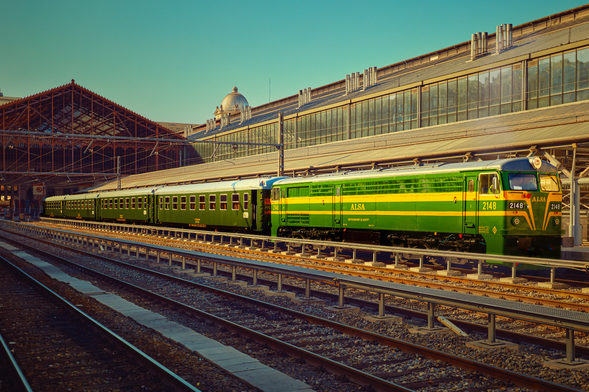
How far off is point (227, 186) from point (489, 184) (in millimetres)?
16073

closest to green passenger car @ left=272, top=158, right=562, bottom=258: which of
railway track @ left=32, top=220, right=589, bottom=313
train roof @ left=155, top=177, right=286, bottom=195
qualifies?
railway track @ left=32, top=220, right=589, bottom=313

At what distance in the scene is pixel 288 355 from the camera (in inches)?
329

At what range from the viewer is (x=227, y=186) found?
93.9ft

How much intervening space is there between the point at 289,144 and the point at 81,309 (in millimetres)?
45251

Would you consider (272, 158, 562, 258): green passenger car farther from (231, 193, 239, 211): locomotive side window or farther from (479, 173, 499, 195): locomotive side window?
(231, 193, 239, 211): locomotive side window

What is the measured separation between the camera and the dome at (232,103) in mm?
117938

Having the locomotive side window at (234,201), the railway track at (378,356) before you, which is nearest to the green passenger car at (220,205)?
the locomotive side window at (234,201)

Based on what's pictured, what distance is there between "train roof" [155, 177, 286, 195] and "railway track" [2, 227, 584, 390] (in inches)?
593

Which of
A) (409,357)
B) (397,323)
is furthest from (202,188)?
(409,357)

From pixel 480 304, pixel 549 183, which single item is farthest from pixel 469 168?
pixel 480 304

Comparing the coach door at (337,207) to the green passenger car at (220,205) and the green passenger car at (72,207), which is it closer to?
the green passenger car at (220,205)

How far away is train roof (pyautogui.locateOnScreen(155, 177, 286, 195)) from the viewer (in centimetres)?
2605

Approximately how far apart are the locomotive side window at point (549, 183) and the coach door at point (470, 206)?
6.53ft

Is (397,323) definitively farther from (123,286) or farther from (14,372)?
(123,286)
